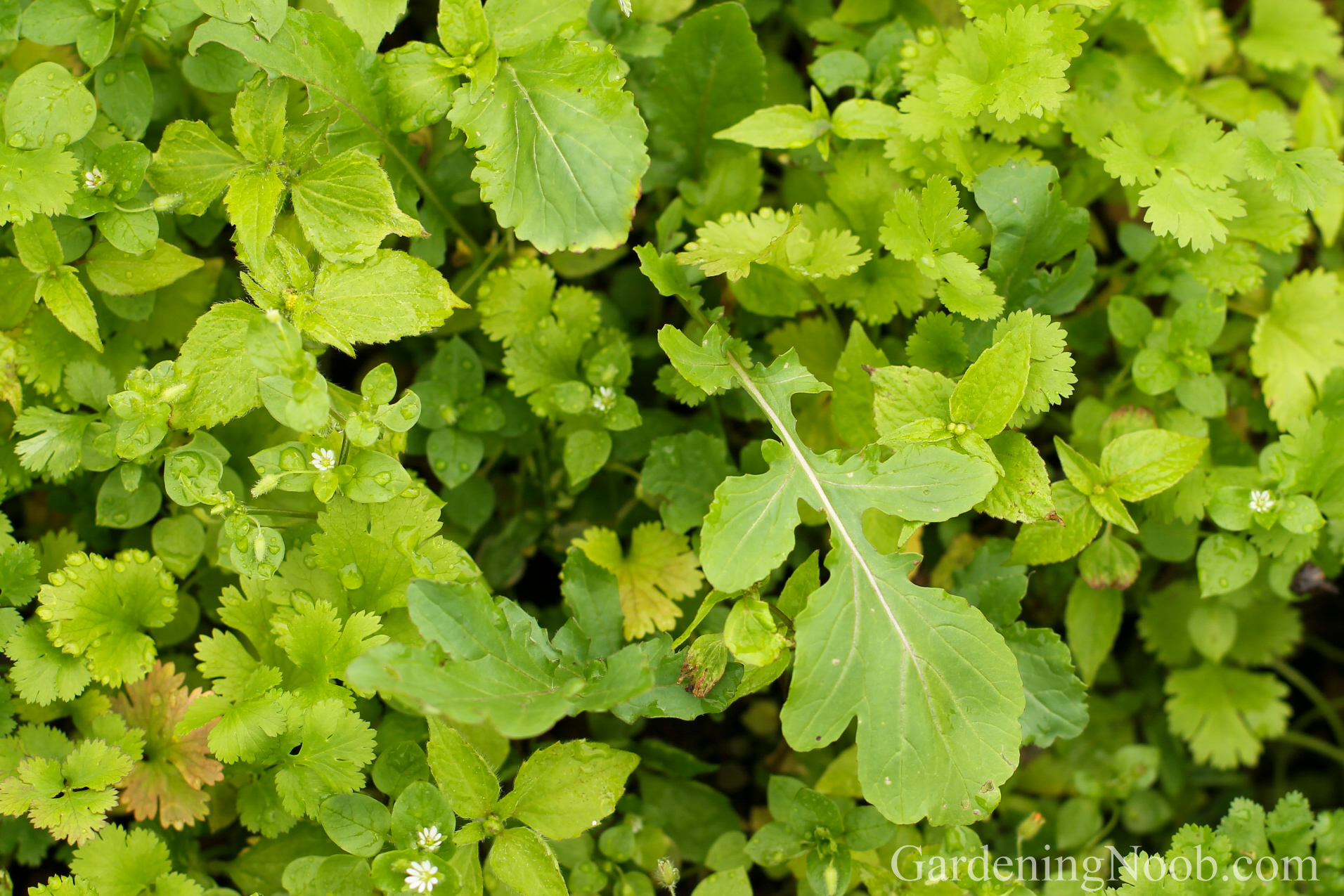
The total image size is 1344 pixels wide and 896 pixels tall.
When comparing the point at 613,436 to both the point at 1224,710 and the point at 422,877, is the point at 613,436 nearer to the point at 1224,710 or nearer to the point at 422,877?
the point at 422,877

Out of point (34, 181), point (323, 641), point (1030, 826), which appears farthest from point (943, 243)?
point (34, 181)

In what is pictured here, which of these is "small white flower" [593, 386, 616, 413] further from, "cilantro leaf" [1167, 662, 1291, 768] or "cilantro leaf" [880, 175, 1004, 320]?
"cilantro leaf" [1167, 662, 1291, 768]

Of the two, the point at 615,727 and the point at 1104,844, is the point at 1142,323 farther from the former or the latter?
the point at 615,727

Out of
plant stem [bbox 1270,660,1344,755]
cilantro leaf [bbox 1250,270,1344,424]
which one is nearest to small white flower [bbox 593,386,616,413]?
cilantro leaf [bbox 1250,270,1344,424]

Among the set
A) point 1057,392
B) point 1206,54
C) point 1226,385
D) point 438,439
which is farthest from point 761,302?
point 1206,54

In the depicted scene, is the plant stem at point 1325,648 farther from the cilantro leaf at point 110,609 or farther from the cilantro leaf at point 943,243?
the cilantro leaf at point 110,609
